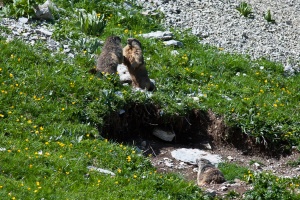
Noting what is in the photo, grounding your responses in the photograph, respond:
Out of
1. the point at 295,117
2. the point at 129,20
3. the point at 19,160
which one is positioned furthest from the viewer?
the point at 129,20

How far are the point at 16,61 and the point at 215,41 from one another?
6614 millimetres

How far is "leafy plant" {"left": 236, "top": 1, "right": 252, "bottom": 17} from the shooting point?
20.8 metres

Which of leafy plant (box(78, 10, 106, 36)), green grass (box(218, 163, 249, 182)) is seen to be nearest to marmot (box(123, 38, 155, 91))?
leafy plant (box(78, 10, 106, 36))

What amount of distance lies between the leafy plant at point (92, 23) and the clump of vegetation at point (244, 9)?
5313 mm

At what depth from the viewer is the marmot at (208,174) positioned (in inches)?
500

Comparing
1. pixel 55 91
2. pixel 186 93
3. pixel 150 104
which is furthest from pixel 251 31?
pixel 55 91

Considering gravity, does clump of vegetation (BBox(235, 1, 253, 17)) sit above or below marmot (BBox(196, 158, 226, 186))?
above

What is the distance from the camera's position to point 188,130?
15.4 m

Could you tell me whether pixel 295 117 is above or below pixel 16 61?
below

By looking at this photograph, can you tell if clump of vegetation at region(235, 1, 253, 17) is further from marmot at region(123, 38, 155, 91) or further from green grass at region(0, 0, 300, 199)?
marmot at region(123, 38, 155, 91)

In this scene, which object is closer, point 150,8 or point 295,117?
point 295,117

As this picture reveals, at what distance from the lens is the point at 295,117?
15.7 meters

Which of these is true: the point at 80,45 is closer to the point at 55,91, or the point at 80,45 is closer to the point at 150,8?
the point at 55,91

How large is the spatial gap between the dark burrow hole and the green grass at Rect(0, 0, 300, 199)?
0.60ft
